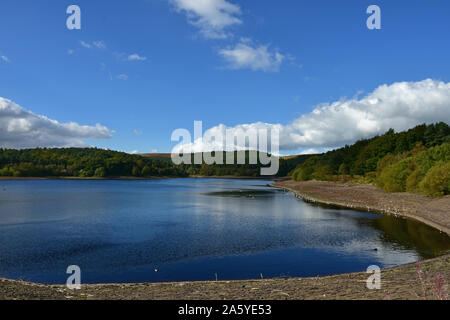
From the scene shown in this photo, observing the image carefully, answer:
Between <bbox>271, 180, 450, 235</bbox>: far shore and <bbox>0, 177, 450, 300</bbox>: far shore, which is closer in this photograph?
<bbox>0, 177, 450, 300</bbox>: far shore

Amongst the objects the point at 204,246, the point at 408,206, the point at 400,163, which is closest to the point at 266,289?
the point at 204,246

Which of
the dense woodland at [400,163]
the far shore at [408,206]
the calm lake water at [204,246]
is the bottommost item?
the calm lake water at [204,246]

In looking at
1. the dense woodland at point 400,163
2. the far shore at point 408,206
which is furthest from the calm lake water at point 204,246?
the dense woodland at point 400,163

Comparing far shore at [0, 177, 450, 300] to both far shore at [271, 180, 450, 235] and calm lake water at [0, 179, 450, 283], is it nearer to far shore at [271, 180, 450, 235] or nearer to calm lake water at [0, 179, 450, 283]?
calm lake water at [0, 179, 450, 283]

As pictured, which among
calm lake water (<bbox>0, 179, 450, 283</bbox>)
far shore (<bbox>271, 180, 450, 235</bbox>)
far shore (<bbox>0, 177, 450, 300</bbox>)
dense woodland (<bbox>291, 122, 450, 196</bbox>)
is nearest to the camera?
far shore (<bbox>0, 177, 450, 300</bbox>)

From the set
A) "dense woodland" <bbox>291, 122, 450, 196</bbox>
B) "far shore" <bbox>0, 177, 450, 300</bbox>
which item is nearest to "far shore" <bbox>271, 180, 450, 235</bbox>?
"dense woodland" <bbox>291, 122, 450, 196</bbox>

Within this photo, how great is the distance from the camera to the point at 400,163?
78.5m

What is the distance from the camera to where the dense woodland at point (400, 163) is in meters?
59.5

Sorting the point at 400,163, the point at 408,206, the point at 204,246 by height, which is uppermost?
the point at 400,163

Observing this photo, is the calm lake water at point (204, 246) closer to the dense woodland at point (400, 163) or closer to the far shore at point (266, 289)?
the far shore at point (266, 289)

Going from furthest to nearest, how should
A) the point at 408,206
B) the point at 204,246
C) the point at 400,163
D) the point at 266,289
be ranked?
Answer: 1. the point at 400,163
2. the point at 408,206
3. the point at 204,246
4. the point at 266,289

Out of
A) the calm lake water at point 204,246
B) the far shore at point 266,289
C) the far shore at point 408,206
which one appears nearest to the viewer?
the far shore at point 266,289

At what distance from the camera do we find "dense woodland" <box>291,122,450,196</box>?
59.5m

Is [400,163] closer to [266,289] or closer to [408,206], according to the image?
[408,206]
